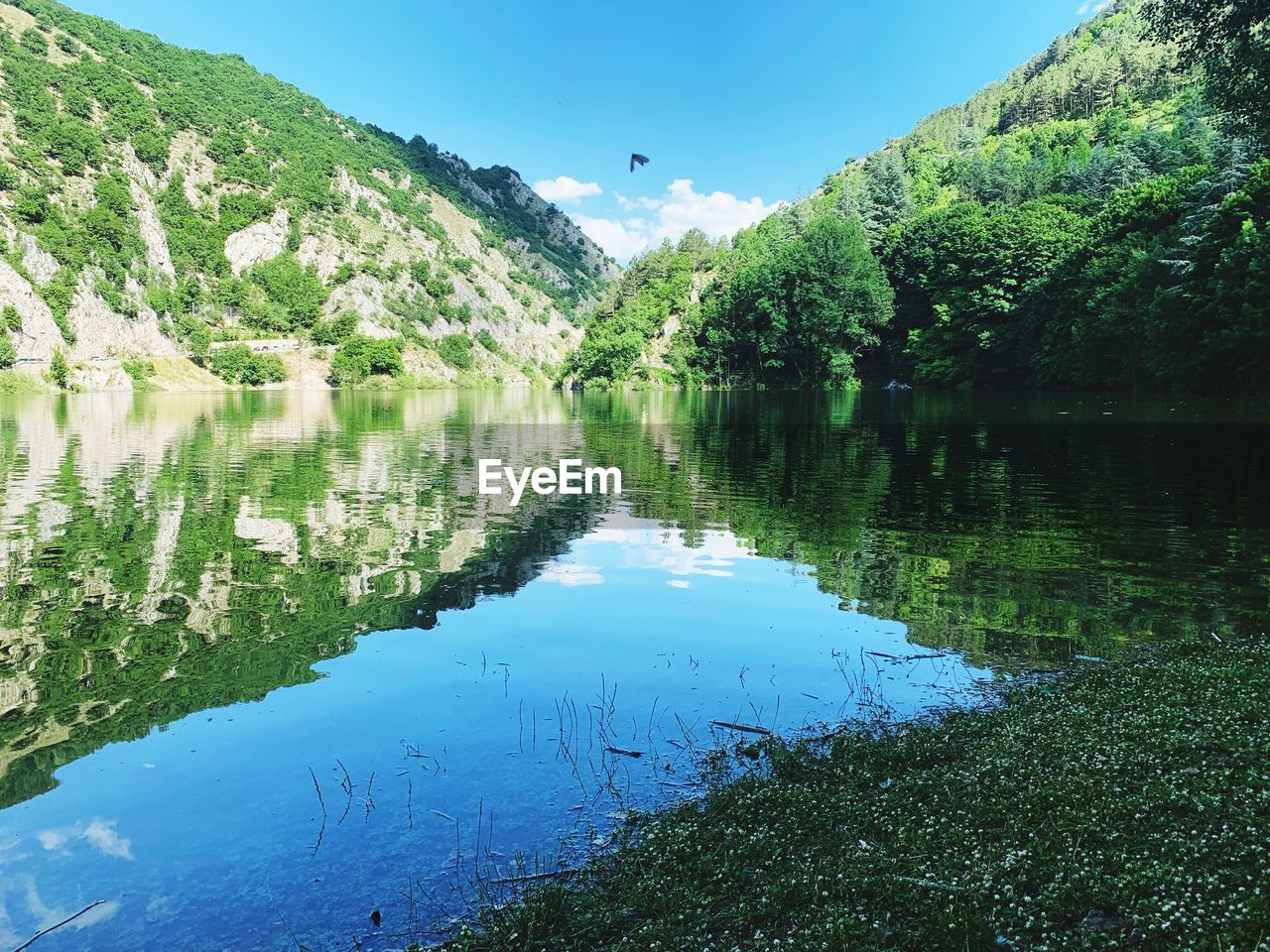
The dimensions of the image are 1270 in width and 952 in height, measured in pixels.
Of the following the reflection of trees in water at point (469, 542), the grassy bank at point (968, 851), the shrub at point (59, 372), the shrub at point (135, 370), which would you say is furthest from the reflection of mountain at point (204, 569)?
the shrub at point (135, 370)

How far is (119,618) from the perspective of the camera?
16.0 m

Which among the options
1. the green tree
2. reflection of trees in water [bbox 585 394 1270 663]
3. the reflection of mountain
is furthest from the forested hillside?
the reflection of mountain

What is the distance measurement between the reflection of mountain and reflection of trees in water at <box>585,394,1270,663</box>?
8.31 meters

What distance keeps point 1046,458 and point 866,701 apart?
32.1m

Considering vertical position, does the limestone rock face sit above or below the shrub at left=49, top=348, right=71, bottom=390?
above

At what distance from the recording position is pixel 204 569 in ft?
65.5

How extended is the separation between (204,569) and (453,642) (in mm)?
8978

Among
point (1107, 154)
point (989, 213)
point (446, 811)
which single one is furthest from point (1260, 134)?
point (1107, 154)

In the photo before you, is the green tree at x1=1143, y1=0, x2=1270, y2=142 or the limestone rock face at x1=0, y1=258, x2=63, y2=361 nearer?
the green tree at x1=1143, y1=0, x2=1270, y2=142

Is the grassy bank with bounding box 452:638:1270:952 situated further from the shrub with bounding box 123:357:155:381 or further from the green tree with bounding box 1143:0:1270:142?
the shrub with bounding box 123:357:155:381

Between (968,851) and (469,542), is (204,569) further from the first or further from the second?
(968,851)

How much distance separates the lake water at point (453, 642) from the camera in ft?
26.9

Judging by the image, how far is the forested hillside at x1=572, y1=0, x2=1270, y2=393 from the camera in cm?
6475

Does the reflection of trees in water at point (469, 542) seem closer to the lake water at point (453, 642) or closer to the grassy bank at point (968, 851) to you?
the lake water at point (453, 642)
